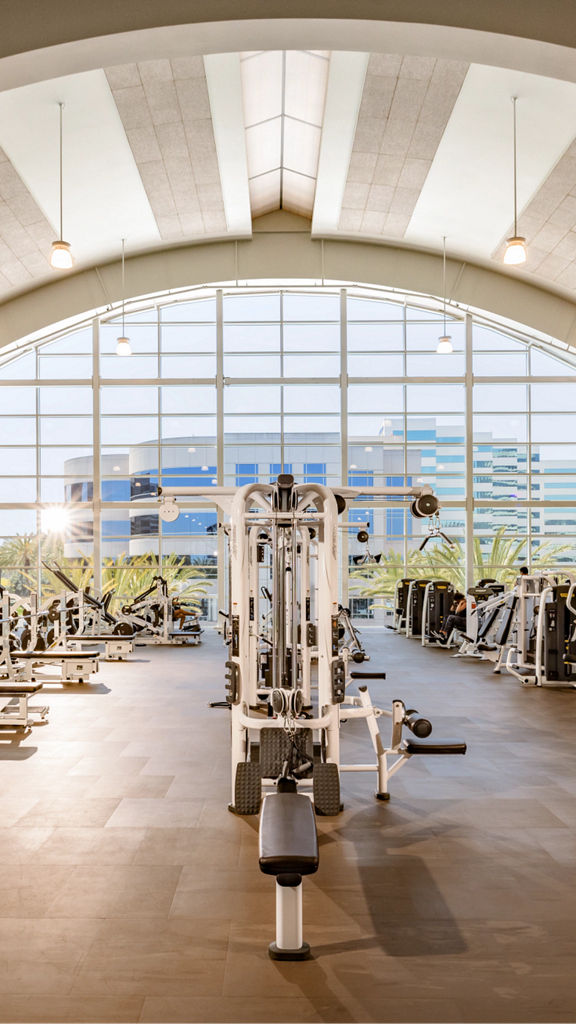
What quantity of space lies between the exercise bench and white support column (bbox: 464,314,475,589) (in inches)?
483

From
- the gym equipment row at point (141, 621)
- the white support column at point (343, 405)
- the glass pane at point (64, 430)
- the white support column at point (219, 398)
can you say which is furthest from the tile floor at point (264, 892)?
the glass pane at point (64, 430)

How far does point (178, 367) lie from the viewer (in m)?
14.7

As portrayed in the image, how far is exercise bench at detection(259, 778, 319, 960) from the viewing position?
2.57 metres

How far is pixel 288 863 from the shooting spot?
256 cm

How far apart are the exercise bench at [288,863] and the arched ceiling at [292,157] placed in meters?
5.76

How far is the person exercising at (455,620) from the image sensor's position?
36.8 feet

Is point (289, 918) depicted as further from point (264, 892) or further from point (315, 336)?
point (315, 336)

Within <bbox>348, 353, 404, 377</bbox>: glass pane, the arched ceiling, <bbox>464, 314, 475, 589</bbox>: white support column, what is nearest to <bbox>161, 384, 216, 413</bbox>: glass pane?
the arched ceiling

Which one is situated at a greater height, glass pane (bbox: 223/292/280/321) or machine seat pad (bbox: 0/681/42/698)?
glass pane (bbox: 223/292/280/321)

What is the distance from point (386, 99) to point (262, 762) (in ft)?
27.2

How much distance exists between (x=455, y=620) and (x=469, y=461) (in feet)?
14.8

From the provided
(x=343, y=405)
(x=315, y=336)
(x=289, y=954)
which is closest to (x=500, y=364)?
(x=343, y=405)

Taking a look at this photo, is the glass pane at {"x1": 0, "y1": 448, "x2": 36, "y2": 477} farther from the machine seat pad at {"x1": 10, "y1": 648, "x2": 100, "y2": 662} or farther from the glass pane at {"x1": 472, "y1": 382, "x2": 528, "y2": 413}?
the glass pane at {"x1": 472, "y1": 382, "x2": 528, "y2": 413}

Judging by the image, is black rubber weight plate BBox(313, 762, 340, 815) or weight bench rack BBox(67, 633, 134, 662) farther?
weight bench rack BBox(67, 633, 134, 662)
